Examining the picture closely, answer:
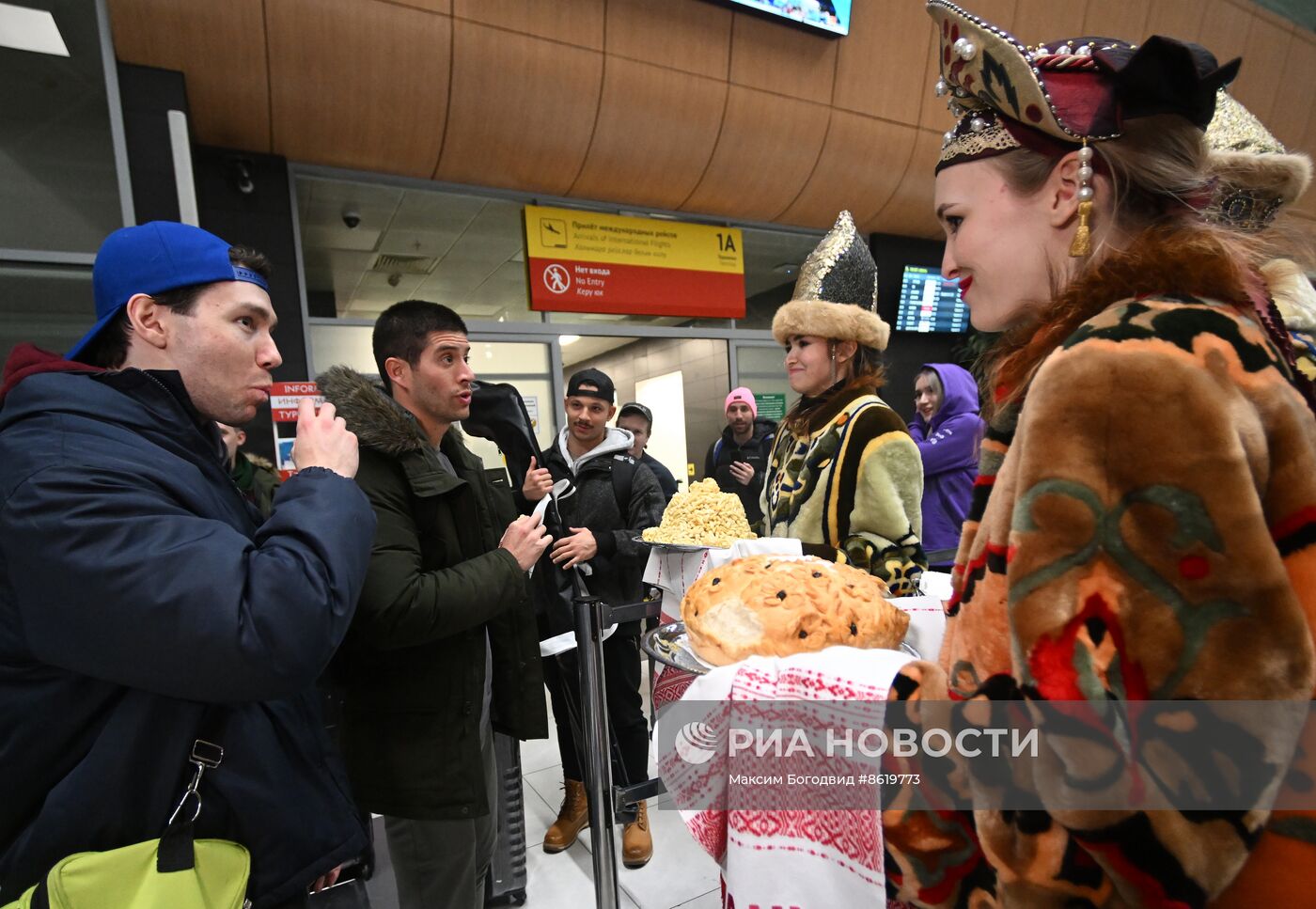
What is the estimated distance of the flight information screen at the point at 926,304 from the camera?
6.90 meters

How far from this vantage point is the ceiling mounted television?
487 cm

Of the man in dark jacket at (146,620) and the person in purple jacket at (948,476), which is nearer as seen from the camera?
the man in dark jacket at (146,620)

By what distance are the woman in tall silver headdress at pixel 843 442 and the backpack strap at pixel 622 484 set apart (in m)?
0.95

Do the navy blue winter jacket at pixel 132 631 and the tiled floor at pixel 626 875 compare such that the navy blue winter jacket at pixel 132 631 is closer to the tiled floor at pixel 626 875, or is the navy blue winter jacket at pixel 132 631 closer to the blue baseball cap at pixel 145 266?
the blue baseball cap at pixel 145 266

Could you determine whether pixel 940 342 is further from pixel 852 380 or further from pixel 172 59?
pixel 172 59

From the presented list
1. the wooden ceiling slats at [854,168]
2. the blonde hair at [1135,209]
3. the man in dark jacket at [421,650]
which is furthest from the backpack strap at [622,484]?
the wooden ceiling slats at [854,168]

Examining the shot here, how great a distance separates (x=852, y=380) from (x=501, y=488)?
1283 mm

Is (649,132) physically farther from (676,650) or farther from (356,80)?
(676,650)

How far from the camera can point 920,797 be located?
2.14ft

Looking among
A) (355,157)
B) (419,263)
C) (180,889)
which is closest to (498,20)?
(355,157)

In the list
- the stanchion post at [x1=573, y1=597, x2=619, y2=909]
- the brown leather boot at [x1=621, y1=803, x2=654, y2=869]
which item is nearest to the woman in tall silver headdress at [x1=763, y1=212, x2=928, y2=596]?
the stanchion post at [x1=573, y1=597, x2=619, y2=909]

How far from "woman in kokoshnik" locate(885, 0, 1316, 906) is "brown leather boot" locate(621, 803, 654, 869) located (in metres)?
2.36

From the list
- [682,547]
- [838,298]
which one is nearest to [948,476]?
[838,298]

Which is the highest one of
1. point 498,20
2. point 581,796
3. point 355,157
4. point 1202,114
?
point 498,20
